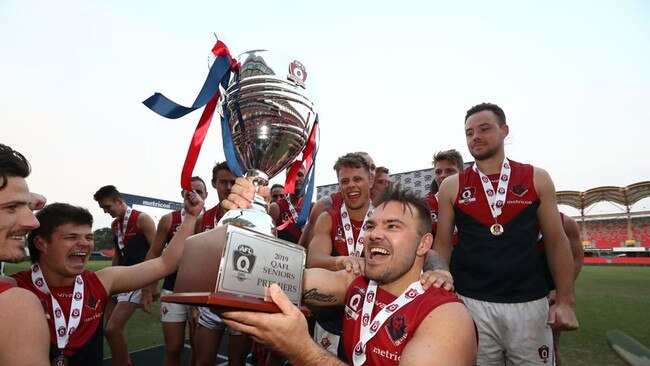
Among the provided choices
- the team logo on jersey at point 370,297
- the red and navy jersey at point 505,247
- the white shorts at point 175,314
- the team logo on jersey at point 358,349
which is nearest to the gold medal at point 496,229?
the red and navy jersey at point 505,247

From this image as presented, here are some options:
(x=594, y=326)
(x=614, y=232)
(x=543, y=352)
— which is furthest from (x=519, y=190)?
(x=614, y=232)

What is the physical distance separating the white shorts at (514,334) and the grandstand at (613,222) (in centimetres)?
5031

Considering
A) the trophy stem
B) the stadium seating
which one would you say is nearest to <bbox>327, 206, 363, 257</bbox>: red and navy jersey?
the trophy stem

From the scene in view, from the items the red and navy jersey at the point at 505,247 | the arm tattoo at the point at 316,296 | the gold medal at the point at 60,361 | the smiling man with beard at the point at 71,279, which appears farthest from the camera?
the red and navy jersey at the point at 505,247

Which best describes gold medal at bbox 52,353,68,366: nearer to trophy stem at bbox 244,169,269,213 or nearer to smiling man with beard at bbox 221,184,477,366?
smiling man with beard at bbox 221,184,477,366

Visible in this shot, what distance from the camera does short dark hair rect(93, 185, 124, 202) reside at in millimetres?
6074

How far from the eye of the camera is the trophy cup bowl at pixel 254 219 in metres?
1.29

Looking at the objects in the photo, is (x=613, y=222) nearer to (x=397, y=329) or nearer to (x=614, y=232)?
Result: (x=614, y=232)

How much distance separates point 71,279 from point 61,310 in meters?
0.22

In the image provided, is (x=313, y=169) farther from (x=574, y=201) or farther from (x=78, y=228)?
(x=574, y=201)

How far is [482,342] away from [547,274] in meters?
1.04

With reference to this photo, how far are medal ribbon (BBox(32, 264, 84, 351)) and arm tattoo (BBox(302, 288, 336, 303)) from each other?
174 cm

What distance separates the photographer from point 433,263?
2.34m

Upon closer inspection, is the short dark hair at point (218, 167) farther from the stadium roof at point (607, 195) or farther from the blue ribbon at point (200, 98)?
the stadium roof at point (607, 195)
